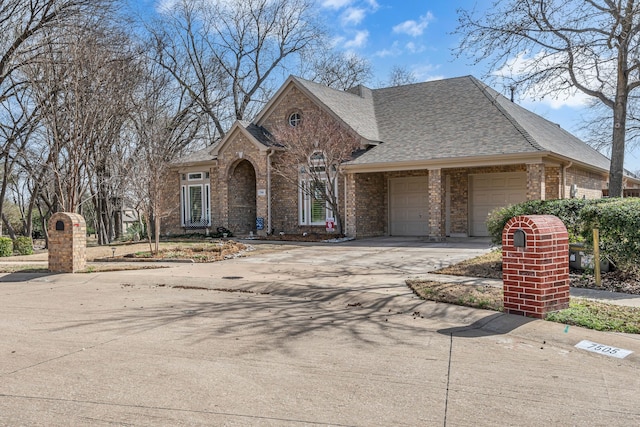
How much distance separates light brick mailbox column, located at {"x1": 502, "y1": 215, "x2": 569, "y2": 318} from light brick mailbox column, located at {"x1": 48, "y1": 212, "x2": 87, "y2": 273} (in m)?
9.85

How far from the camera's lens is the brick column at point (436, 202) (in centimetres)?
1841

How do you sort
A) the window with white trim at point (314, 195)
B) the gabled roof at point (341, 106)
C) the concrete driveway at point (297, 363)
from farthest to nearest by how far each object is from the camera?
the gabled roof at point (341, 106) < the window with white trim at point (314, 195) < the concrete driveway at point (297, 363)

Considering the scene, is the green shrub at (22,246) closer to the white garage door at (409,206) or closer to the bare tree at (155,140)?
the bare tree at (155,140)

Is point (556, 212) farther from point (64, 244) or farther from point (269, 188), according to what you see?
point (269, 188)

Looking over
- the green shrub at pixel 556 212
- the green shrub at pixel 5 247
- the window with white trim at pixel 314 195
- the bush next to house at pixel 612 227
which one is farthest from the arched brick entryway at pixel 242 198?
the bush next to house at pixel 612 227

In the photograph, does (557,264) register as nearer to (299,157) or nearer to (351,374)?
(351,374)

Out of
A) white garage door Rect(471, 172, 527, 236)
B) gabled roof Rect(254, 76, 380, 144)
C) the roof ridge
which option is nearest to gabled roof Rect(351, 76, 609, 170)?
the roof ridge

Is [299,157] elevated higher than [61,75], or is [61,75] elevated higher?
[61,75]

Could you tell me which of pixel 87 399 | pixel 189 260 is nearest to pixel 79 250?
pixel 189 260

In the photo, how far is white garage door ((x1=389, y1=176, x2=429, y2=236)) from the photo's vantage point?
21125mm

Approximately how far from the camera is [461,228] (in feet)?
65.7

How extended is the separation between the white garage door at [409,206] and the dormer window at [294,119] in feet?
15.8

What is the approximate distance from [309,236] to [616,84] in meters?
11.6

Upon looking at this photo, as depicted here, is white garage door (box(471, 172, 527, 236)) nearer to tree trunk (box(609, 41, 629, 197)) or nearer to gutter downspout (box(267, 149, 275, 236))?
tree trunk (box(609, 41, 629, 197))
